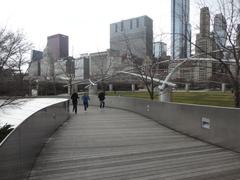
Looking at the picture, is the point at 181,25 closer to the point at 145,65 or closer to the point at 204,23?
the point at 204,23

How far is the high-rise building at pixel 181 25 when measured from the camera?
45.0ft

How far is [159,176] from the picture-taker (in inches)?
259

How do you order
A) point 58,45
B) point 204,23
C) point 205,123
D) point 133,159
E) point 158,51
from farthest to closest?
point 58,45
point 158,51
point 204,23
point 205,123
point 133,159

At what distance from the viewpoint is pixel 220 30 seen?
12.6 m

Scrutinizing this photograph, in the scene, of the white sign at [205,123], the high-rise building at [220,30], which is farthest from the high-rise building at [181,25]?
the white sign at [205,123]

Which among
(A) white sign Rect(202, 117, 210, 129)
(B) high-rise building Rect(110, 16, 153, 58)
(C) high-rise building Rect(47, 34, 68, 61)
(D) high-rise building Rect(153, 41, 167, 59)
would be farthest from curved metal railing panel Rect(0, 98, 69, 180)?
(C) high-rise building Rect(47, 34, 68, 61)

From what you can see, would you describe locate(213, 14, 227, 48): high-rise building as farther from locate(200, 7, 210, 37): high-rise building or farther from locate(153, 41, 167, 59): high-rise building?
locate(153, 41, 167, 59): high-rise building

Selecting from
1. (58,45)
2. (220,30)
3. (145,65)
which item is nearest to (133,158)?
(220,30)

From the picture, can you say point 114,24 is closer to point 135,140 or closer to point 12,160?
point 135,140

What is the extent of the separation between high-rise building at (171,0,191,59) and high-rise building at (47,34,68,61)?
53.5 m

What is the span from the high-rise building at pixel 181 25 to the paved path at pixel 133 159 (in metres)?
4.14

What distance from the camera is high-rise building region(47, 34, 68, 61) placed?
6725 centimetres

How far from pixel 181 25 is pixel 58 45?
5668 centimetres

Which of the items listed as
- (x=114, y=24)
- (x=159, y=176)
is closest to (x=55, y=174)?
(x=159, y=176)
